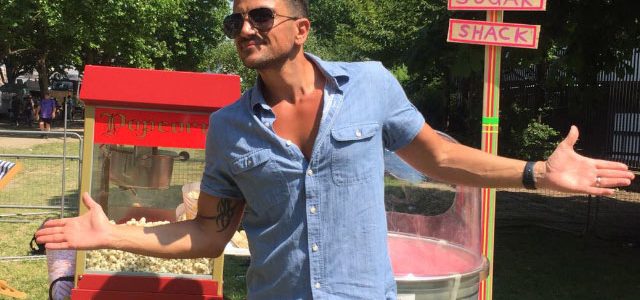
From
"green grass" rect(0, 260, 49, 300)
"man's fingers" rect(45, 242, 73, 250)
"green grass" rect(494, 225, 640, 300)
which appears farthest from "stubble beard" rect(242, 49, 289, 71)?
"green grass" rect(494, 225, 640, 300)

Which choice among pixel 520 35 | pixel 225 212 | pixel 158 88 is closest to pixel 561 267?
pixel 520 35

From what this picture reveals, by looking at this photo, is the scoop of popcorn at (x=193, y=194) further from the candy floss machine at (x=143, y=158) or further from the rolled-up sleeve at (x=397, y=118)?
the rolled-up sleeve at (x=397, y=118)

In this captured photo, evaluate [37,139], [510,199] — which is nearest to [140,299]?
[510,199]

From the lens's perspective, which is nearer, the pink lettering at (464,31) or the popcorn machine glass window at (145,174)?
the popcorn machine glass window at (145,174)

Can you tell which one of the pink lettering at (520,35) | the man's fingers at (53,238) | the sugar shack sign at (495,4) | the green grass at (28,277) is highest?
the sugar shack sign at (495,4)

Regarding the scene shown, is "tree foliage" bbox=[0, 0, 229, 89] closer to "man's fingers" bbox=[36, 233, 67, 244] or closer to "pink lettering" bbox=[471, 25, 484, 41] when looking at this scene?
"pink lettering" bbox=[471, 25, 484, 41]

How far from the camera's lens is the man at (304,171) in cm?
206

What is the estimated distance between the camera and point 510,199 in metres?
13.0

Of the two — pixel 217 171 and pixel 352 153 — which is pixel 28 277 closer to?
pixel 217 171

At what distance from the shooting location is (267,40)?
7.00 ft

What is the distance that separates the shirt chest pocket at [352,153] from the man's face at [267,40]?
0.30 m

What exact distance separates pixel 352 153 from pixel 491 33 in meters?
2.31

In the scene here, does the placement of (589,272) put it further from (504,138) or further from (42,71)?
(42,71)

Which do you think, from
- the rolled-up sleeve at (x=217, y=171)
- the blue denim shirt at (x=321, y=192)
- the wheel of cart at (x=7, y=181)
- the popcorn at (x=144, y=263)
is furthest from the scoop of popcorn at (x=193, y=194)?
the wheel of cart at (x=7, y=181)
